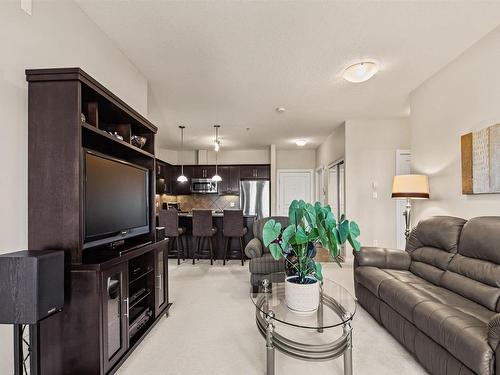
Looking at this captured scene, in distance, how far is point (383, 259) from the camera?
3.02m

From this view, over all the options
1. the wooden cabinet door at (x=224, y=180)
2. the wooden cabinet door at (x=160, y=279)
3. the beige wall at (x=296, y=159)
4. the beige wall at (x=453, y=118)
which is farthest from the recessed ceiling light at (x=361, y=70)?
the beige wall at (x=296, y=159)

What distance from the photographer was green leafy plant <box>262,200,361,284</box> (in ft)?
5.90

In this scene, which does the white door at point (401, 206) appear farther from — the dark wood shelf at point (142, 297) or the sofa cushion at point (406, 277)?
the dark wood shelf at point (142, 297)

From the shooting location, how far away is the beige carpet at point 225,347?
6.49 feet

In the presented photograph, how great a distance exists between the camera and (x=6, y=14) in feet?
5.34

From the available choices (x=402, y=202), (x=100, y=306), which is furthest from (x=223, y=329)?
(x=402, y=202)

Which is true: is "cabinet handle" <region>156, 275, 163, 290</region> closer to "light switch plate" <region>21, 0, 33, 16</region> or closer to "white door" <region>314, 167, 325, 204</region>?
"light switch plate" <region>21, 0, 33, 16</region>

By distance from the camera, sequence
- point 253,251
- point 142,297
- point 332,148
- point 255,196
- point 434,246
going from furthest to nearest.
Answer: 1. point 255,196
2. point 332,148
3. point 253,251
4. point 434,246
5. point 142,297

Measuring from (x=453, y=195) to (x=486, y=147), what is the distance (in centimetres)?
72

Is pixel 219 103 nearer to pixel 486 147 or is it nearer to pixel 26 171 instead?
pixel 26 171

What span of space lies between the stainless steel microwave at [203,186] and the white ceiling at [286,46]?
3373 millimetres

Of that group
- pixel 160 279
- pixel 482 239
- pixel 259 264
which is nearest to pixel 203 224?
pixel 259 264

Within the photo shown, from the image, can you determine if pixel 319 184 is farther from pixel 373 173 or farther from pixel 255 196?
pixel 373 173

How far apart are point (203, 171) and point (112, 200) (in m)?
5.82
